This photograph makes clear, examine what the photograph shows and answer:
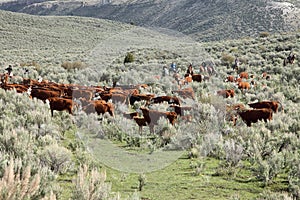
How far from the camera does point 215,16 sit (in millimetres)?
93625

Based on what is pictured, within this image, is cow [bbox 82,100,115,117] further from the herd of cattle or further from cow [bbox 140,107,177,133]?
cow [bbox 140,107,177,133]

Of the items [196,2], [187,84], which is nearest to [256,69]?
[187,84]

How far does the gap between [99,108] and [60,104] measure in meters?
1.23

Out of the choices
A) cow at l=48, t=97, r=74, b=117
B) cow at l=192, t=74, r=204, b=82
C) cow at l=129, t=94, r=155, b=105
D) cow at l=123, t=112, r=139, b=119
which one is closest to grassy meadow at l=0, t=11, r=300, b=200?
cow at l=48, t=97, r=74, b=117

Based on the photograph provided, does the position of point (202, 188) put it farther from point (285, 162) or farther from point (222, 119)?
point (222, 119)

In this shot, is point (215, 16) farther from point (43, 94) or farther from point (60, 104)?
point (60, 104)

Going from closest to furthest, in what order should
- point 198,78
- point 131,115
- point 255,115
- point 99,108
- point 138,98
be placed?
point 255,115
point 131,115
point 99,108
point 138,98
point 198,78

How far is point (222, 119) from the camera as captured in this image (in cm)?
1286

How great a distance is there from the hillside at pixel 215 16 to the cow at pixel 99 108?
66.3 metres

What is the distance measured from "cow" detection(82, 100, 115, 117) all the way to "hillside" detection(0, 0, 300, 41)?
2612 inches

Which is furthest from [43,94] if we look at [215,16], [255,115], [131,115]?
[215,16]

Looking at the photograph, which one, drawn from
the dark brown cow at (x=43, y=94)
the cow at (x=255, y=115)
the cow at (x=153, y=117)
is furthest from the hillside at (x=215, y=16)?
A: the cow at (x=153, y=117)

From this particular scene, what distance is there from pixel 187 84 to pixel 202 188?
46.1 feet

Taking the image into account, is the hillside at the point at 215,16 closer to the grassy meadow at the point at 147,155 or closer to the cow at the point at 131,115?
the grassy meadow at the point at 147,155
